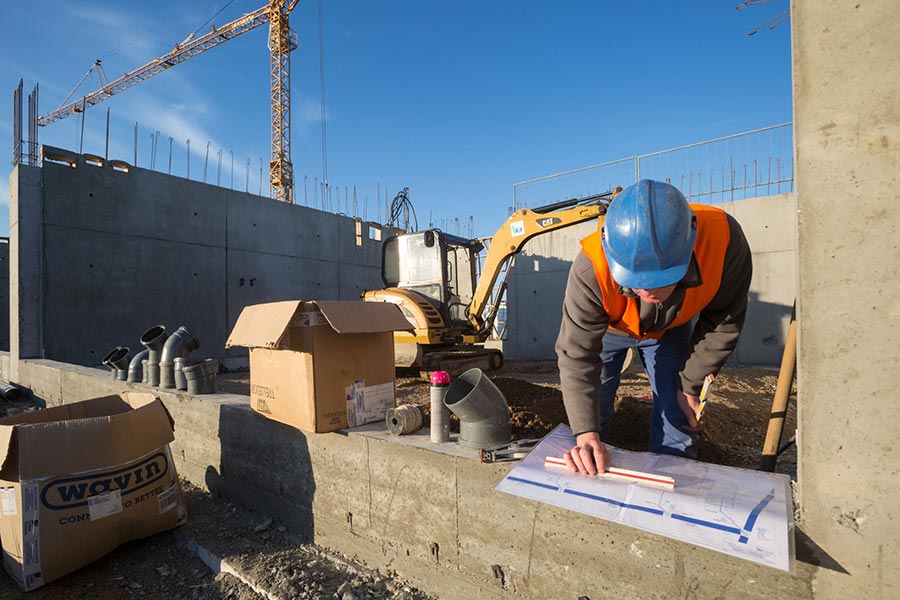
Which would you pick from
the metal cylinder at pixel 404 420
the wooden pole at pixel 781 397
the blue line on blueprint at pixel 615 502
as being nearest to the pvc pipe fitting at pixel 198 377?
the metal cylinder at pixel 404 420

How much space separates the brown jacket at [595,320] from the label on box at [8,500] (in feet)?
9.89

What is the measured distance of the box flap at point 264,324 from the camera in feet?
8.43

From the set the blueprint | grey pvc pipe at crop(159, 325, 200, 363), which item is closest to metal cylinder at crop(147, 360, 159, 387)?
grey pvc pipe at crop(159, 325, 200, 363)

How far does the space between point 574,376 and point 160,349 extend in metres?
4.47

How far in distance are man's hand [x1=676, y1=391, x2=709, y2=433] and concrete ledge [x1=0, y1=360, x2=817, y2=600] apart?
74 centimetres

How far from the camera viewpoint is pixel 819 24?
4.22 feet

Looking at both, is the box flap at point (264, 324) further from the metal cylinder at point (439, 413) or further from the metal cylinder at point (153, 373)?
the metal cylinder at point (153, 373)

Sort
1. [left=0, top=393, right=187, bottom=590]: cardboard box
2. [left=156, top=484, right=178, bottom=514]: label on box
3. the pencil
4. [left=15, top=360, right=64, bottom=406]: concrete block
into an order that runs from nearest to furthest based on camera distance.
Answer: the pencil < [left=0, top=393, right=187, bottom=590]: cardboard box < [left=156, top=484, right=178, bottom=514]: label on box < [left=15, top=360, right=64, bottom=406]: concrete block

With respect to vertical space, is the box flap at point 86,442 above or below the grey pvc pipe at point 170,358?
below

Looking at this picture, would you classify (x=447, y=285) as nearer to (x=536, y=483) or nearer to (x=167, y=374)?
(x=167, y=374)

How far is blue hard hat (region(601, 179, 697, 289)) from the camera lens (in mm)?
1571

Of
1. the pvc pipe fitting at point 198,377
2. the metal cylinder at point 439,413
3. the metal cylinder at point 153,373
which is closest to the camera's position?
the metal cylinder at point 439,413

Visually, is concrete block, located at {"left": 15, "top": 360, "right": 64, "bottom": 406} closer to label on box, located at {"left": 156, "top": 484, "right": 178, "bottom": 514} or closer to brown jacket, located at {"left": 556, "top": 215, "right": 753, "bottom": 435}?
label on box, located at {"left": 156, "top": 484, "right": 178, "bottom": 514}

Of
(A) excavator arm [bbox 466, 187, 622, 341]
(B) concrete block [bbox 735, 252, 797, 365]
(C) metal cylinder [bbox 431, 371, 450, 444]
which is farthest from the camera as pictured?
(B) concrete block [bbox 735, 252, 797, 365]
